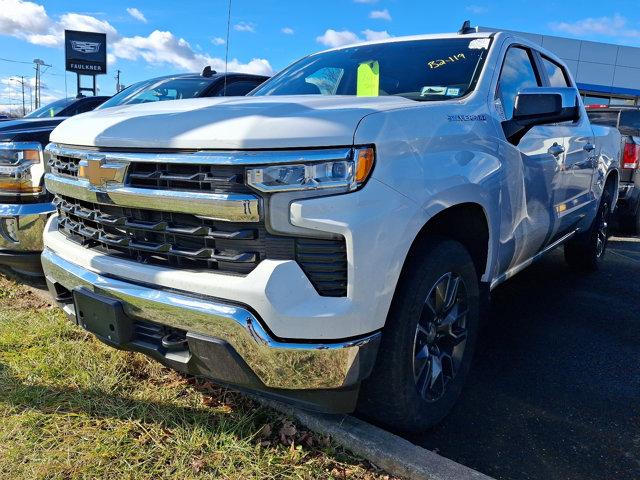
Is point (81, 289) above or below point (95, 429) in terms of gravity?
above

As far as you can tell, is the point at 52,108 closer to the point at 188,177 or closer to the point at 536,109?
the point at 188,177

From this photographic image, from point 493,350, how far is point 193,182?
2423 millimetres

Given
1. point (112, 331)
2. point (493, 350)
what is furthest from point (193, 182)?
point (493, 350)

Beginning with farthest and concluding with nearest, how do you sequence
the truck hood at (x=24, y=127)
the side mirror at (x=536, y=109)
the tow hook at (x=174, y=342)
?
1. the truck hood at (x=24, y=127)
2. the side mirror at (x=536, y=109)
3. the tow hook at (x=174, y=342)

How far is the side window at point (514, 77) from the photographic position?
3.10m

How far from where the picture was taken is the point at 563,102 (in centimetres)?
293

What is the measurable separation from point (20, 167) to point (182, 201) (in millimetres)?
2413

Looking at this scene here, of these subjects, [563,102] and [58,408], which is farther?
[563,102]

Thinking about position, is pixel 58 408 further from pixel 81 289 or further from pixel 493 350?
pixel 493 350

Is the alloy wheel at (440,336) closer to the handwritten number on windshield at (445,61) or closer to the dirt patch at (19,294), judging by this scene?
the handwritten number on windshield at (445,61)

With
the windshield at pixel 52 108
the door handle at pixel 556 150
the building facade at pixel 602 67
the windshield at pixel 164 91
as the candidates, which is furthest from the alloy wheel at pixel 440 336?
the building facade at pixel 602 67

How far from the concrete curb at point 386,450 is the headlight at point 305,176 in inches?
43.9

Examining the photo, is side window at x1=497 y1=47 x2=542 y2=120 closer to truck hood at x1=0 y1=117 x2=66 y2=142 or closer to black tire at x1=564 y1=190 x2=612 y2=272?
black tire at x1=564 y1=190 x2=612 y2=272

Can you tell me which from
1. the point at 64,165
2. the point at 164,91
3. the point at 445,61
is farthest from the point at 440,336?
the point at 164,91
